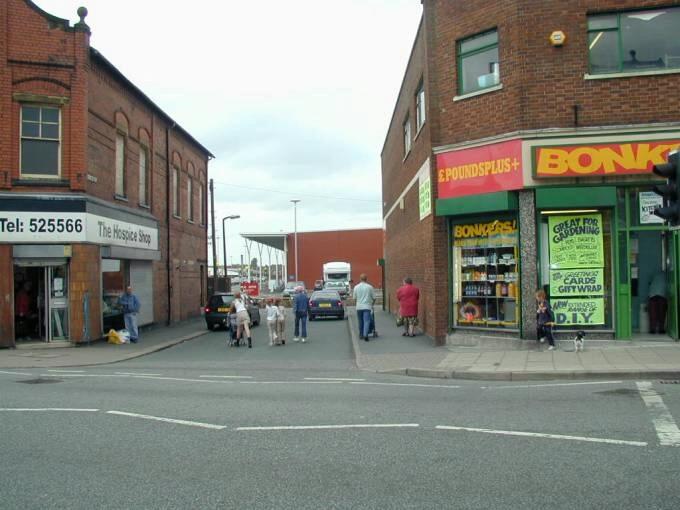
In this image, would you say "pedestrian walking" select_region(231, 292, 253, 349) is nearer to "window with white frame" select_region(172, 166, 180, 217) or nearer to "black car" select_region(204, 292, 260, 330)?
"black car" select_region(204, 292, 260, 330)

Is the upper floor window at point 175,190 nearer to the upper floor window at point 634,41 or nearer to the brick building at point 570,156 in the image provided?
the brick building at point 570,156

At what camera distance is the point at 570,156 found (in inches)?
571

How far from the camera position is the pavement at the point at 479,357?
462 inches

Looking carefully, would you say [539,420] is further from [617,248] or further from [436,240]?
[436,240]

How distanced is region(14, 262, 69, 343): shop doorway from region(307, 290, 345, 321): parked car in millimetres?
14478

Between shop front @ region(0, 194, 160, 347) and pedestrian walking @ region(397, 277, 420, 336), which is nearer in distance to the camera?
shop front @ region(0, 194, 160, 347)

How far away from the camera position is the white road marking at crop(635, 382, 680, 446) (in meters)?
6.70

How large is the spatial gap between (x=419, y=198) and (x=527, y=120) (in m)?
5.30

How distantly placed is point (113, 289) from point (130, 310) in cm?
145

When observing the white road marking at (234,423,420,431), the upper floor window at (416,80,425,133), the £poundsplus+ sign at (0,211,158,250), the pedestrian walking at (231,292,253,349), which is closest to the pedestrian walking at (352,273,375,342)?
the pedestrian walking at (231,292,253,349)

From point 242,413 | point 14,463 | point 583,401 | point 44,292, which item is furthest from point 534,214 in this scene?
point 44,292

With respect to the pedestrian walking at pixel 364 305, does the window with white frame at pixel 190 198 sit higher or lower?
higher

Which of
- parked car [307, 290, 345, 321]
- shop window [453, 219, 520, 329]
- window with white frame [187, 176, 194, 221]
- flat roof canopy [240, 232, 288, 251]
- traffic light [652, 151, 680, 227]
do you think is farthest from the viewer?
flat roof canopy [240, 232, 288, 251]

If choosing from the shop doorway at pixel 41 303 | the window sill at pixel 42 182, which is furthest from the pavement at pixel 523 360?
the window sill at pixel 42 182
